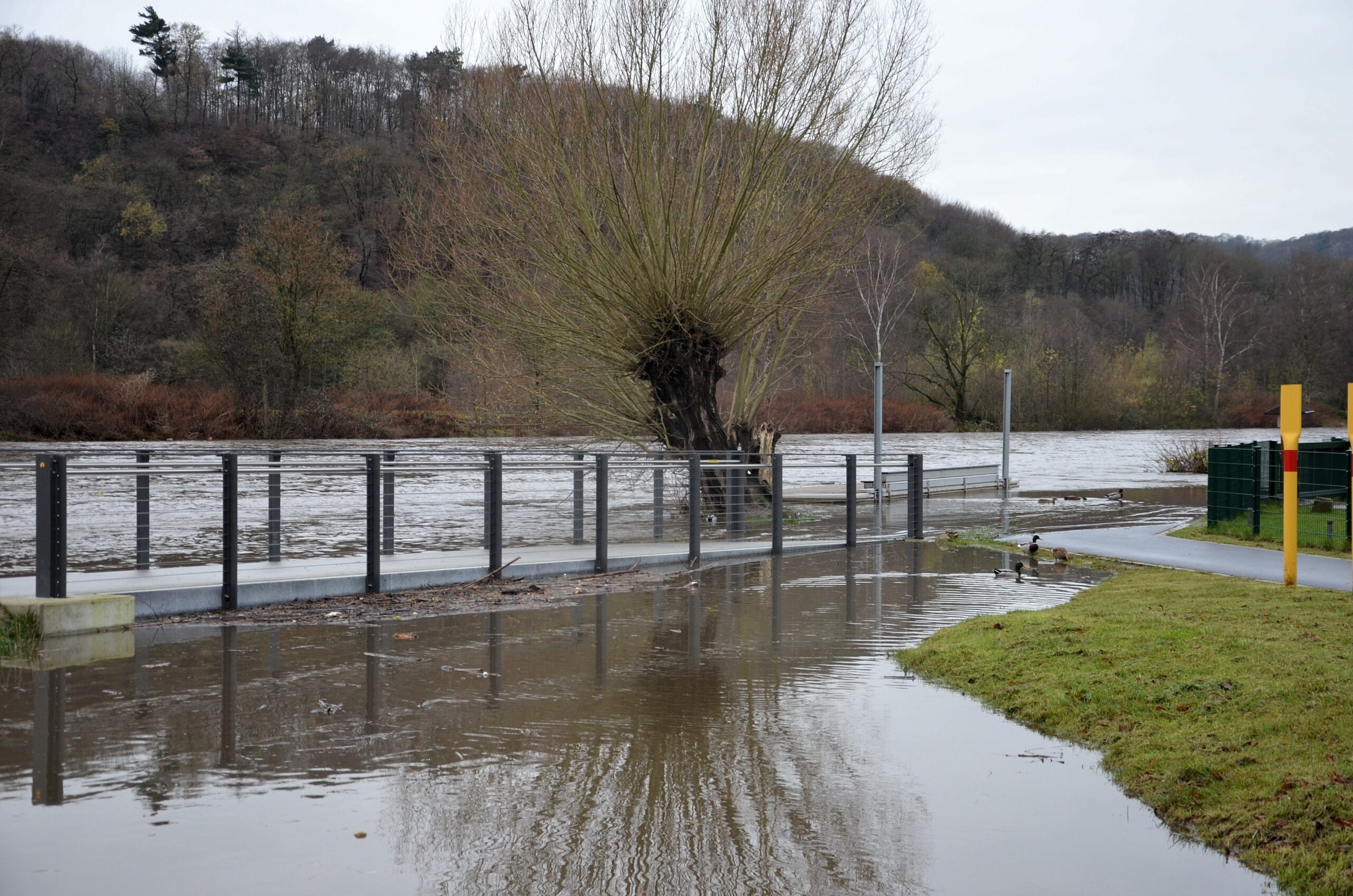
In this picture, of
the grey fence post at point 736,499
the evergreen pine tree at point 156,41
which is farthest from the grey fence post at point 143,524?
the evergreen pine tree at point 156,41

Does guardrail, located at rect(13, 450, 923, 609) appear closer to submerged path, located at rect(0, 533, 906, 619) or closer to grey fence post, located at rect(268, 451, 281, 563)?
grey fence post, located at rect(268, 451, 281, 563)

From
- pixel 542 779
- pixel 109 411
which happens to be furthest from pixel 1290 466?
pixel 109 411

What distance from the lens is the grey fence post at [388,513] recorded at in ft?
39.1

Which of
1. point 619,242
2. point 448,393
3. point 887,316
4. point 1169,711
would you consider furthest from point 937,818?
point 887,316

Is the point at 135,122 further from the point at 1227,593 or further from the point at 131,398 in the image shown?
the point at 1227,593

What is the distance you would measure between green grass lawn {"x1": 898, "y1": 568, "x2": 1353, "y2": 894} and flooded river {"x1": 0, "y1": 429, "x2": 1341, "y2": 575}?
604cm

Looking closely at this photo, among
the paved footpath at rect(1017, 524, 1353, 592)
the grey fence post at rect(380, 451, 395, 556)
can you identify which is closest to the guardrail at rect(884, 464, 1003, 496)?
the paved footpath at rect(1017, 524, 1353, 592)

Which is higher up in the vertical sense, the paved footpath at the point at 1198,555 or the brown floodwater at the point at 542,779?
the paved footpath at the point at 1198,555

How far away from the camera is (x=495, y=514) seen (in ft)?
37.4

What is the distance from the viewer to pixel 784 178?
60.7 ft

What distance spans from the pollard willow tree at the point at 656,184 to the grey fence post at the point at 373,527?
773 cm

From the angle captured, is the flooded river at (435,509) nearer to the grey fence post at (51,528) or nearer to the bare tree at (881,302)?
the grey fence post at (51,528)

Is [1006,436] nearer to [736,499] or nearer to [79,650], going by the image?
[736,499]

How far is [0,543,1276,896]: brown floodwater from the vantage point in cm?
387
